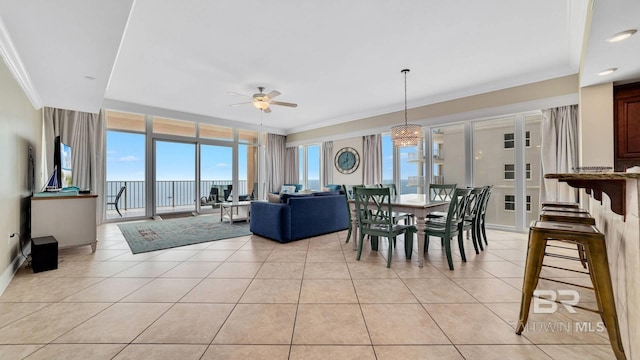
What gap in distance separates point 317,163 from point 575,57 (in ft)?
20.5

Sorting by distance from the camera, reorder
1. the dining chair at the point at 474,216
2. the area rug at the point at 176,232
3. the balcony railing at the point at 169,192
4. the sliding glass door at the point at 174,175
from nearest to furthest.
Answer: the dining chair at the point at 474,216, the area rug at the point at 176,232, the sliding glass door at the point at 174,175, the balcony railing at the point at 169,192

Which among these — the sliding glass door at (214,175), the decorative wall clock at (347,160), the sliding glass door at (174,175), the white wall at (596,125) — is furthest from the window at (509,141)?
the sliding glass door at (174,175)

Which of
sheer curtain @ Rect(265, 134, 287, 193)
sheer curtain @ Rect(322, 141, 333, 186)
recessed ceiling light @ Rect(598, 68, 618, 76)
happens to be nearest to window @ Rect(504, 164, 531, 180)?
recessed ceiling light @ Rect(598, 68, 618, 76)

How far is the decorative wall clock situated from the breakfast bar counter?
5.57 m

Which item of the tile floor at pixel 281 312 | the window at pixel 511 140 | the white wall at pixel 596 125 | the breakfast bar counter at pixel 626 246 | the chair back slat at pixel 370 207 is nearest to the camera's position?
the breakfast bar counter at pixel 626 246

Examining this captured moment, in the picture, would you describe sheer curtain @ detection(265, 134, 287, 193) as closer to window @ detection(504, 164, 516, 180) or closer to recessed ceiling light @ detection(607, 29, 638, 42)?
window @ detection(504, 164, 516, 180)

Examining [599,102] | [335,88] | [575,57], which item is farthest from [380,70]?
[599,102]

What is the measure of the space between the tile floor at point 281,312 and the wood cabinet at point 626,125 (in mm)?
2116

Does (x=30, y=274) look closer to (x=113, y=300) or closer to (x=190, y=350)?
(x=113, y=300)

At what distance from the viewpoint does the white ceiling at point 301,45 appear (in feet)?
7.25

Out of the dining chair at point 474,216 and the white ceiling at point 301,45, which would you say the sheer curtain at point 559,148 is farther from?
the dining chair at point 474,216

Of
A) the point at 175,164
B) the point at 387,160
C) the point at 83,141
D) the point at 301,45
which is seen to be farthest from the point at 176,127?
the point at 387,160

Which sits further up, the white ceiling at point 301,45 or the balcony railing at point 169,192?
the white ceiling at point 301,45

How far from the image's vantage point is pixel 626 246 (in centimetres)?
142
